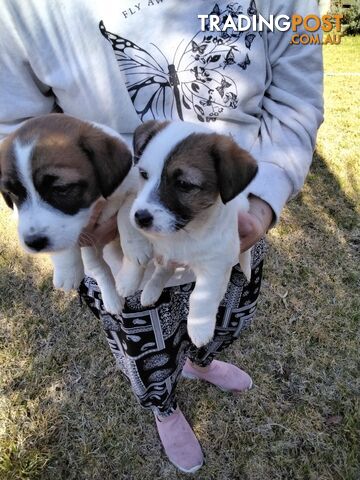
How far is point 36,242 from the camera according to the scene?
144 centimetres

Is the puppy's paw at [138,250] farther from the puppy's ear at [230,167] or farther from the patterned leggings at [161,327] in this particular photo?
the puppy's ear at [230,167]

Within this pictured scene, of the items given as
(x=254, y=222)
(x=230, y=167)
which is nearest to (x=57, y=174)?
(x=230, y=167)

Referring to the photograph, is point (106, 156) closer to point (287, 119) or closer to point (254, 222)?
point (254, 222)

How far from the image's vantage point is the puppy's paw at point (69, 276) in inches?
74.2

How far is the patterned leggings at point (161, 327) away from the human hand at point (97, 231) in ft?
0.89

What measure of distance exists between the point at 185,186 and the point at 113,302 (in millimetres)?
628

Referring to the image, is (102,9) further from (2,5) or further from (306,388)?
(306,388)

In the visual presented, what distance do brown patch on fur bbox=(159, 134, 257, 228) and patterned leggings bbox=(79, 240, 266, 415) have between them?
0.52m

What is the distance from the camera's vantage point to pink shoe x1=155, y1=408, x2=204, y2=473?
249cm

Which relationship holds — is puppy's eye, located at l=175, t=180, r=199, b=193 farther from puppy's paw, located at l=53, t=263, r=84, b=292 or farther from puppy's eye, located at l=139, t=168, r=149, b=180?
puppy's paw, located at l=53, t=263, r=84, b=292

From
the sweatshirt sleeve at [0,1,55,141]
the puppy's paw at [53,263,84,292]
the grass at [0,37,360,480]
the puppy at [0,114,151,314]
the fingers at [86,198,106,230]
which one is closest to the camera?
the puppy at [0,114,151,314]

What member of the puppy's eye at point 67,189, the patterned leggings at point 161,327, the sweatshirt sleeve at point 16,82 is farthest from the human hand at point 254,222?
the sweatshirt sleeve at point 16,82

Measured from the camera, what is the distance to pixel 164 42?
1.63 m

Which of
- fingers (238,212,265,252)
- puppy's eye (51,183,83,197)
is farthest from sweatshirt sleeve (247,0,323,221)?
puppy's eye (51,183,83,197)
